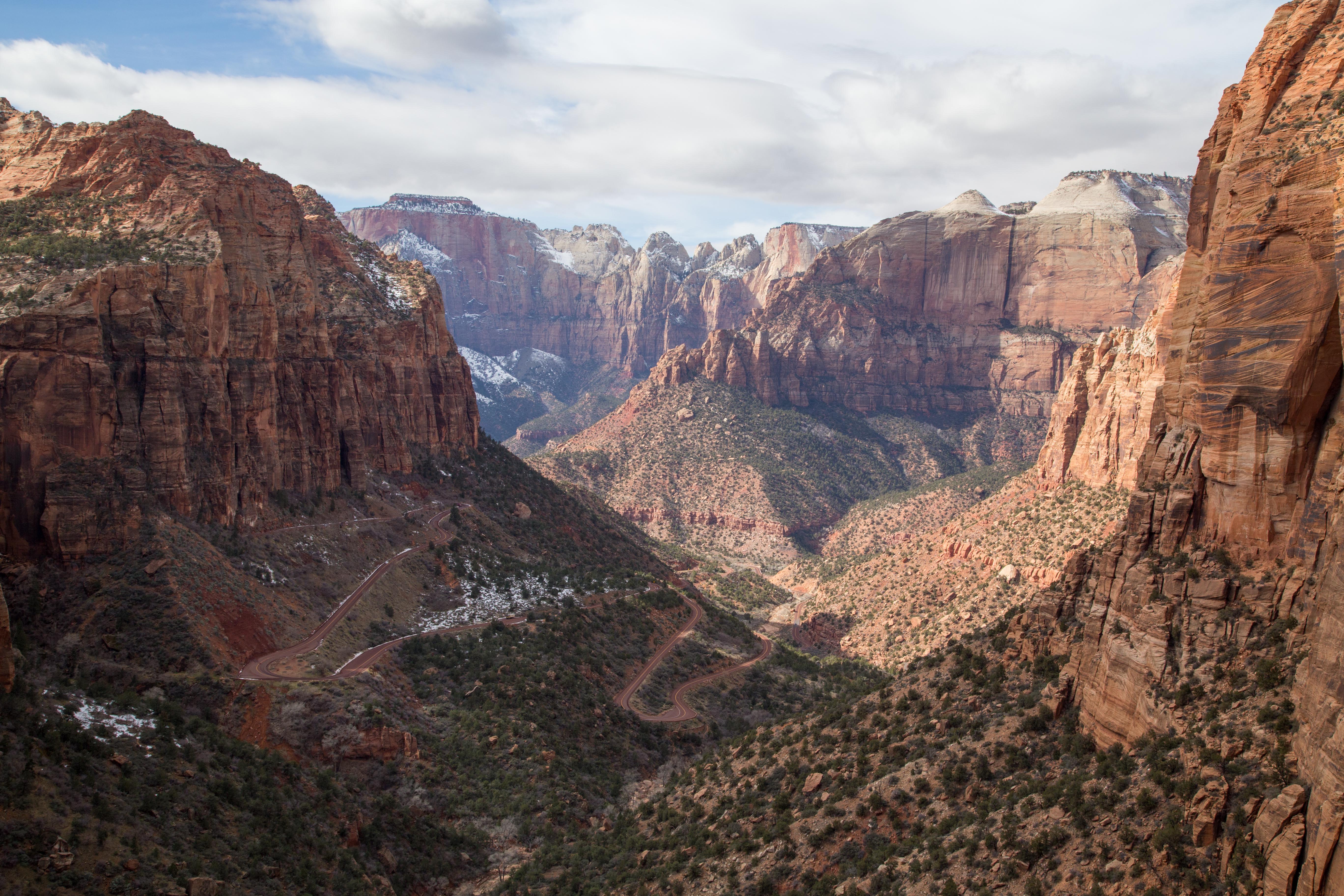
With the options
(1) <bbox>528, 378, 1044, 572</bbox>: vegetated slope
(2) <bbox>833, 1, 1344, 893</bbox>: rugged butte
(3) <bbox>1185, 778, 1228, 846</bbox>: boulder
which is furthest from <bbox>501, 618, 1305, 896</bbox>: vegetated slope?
(1) <bbox>528, 378, 1044, 572</bbox>: vegetated slope

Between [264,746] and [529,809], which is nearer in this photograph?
[264,746]

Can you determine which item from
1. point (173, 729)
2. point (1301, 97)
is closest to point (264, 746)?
point (173, 729)

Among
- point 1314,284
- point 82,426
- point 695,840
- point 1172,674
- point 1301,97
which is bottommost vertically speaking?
point 695,840

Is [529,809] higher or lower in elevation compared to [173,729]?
lower

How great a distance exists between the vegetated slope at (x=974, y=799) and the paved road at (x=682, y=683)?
653 inches

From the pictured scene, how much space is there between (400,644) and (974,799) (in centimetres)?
4617

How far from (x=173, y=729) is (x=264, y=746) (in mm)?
9078

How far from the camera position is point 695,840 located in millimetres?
41438

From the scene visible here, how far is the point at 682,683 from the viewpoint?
77.0m

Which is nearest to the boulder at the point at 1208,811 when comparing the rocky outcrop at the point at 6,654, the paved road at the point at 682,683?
the rocky outcrop at the point at 6,654

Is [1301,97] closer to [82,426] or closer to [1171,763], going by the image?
[1171,763]

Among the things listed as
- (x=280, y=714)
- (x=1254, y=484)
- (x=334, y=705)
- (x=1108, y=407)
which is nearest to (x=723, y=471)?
(x=1108, y=407)

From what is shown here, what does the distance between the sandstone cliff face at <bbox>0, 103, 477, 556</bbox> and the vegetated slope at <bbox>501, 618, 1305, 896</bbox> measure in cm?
3473

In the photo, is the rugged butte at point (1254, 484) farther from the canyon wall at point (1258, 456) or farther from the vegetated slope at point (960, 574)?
the vegetated slope at point (960, 574)
